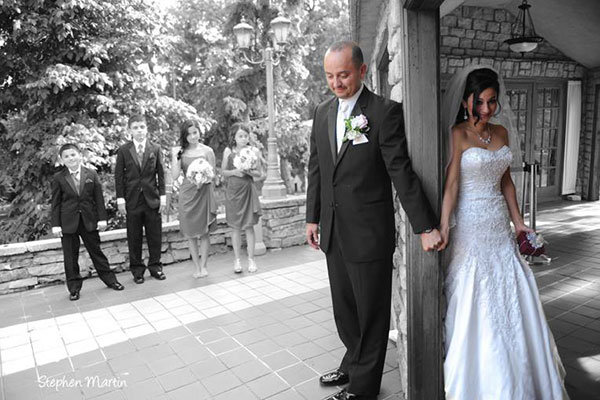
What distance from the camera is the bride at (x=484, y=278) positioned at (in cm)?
225

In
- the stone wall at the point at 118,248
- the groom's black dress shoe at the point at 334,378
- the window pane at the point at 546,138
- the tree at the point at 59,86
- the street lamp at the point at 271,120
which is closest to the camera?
the groom's black dress shoe at the point at 334,378

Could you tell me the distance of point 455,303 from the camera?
2354 millimetres

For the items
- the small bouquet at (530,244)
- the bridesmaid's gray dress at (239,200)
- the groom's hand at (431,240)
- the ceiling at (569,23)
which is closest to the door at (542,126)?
the ceiling at (569,23)

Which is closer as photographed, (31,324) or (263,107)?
(31,324)

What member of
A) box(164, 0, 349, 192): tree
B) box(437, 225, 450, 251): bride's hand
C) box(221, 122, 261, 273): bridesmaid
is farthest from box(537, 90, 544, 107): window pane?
box(437, 225, 450, 251): bride's hand

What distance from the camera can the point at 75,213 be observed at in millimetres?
4570

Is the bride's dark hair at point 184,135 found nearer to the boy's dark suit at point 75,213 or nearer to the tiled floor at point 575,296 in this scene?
the boy's dark suit at point 75,213

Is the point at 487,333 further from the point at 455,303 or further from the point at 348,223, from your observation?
the point at 348,223

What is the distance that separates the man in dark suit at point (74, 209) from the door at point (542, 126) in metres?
8.08

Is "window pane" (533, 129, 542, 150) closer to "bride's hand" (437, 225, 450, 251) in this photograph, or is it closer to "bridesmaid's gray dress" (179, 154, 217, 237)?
"bridesmaid's gray dress" (179, 154, 217, 237)

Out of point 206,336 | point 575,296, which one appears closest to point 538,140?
point 575,296

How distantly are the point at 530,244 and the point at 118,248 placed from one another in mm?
4763

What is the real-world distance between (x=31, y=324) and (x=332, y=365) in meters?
2.93

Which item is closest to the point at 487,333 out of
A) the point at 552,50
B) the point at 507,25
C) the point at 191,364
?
the point at 191,364
